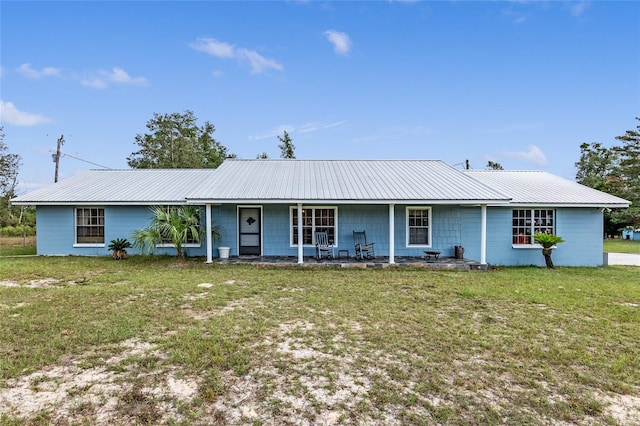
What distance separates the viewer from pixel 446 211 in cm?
1189

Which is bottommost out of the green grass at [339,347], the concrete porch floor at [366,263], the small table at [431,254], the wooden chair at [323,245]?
the green grass at [339,347]

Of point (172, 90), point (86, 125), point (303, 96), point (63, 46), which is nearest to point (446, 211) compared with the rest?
point (303, 96)

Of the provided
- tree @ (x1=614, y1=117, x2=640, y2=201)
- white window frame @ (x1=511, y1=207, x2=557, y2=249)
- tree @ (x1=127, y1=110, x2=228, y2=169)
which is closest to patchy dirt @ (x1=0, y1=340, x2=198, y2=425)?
white window frame @ (x1=511, y1=207, x2=557, y2=249)

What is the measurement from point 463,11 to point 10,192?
30.9 metres

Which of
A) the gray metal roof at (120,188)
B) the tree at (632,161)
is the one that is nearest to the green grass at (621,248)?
the tree at (632,161)

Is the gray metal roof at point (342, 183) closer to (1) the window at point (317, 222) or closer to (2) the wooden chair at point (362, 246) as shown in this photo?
(1) the window at point (317, 222)

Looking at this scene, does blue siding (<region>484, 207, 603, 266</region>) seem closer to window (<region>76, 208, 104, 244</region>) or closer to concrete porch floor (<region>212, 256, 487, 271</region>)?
concrete porch floor (<region>212, 256, 487, 271</region>)

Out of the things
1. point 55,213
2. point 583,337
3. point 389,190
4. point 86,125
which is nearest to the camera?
point 583,337

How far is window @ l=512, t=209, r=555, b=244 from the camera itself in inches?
467

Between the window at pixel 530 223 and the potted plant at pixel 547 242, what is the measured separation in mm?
545

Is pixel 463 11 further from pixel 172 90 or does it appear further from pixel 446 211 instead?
pixel 172 90

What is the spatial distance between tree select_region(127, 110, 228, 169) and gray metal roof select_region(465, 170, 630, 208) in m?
22.4

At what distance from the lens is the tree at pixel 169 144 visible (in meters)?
27.0

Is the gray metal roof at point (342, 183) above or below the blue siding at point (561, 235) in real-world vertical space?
above
